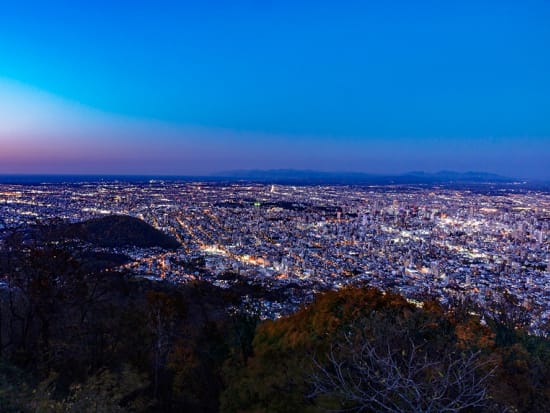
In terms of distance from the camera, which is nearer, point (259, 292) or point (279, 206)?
point (259, 292)

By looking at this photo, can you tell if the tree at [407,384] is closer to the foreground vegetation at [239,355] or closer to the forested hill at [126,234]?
the foreground vegetation at [239,355]

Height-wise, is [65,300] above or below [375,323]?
below

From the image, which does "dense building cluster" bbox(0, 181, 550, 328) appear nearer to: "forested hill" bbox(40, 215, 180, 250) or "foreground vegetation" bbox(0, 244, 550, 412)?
"forested hill" bbox(40, 215, 180, 250)

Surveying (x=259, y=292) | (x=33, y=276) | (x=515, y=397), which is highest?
(x=33, y=276)

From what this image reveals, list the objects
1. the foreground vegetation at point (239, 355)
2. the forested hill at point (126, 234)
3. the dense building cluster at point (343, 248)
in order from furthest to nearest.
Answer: the forested hill at point (126, 234)
the dense building cluster at point (343, 248)
the foreground vegetation at point (239, 355)

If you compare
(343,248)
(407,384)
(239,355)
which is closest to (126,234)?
(343,248)

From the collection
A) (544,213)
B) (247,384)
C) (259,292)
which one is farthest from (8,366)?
(544,213)

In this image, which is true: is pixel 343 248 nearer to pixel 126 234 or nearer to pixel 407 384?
pixel 126 234

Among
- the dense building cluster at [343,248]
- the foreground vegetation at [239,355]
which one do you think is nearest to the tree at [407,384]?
the foreground vegetation at [239,355]

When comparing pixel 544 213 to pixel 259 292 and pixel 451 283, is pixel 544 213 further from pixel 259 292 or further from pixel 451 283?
pixel 259 292
